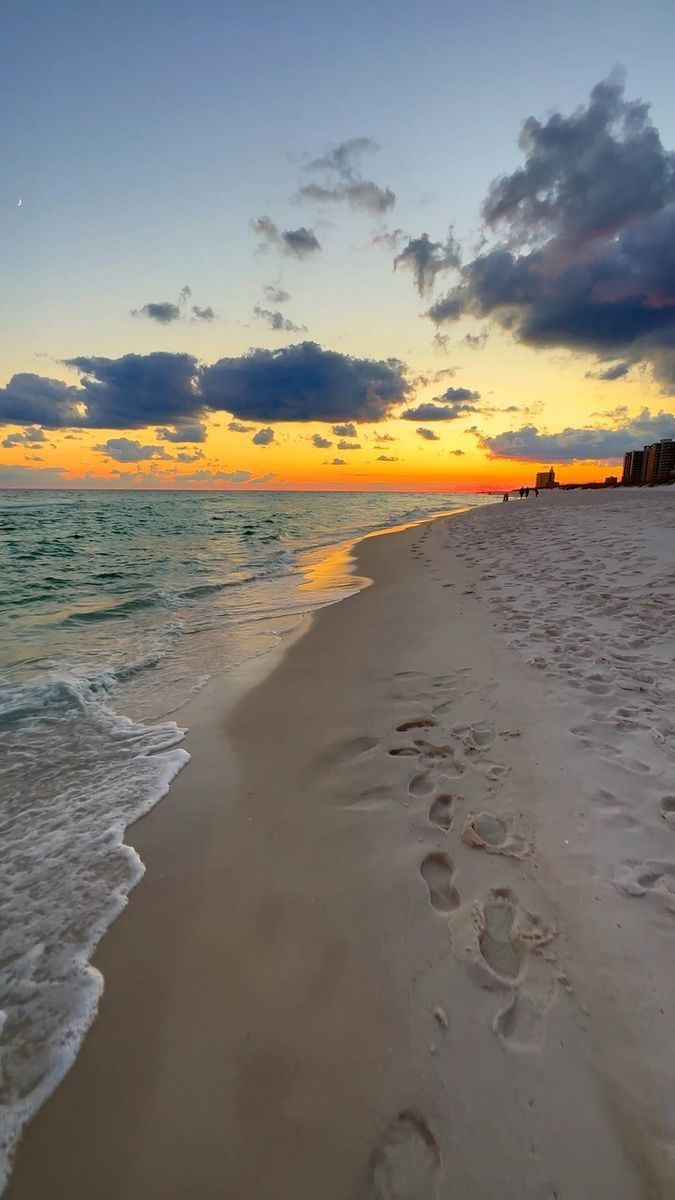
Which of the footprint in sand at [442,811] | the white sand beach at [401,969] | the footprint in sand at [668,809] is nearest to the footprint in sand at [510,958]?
the white sand beach at [401,969]

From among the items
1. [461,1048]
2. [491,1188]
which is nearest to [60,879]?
[461,1048]

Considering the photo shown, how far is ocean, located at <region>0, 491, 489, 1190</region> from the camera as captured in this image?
7.70ft

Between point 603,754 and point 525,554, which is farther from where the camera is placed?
point 525,554

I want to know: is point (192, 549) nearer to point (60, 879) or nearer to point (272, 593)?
point (272, 593)

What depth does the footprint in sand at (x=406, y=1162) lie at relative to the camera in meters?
1.55

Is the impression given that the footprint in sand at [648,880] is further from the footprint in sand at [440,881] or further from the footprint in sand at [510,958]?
the footprint in sand at [440,881]

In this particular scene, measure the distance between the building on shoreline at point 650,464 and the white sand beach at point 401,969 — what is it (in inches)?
2398

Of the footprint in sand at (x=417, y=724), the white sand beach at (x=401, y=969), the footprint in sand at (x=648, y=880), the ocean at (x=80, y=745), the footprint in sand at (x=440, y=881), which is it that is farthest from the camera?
the footprint in sand at (x=417, y=724)

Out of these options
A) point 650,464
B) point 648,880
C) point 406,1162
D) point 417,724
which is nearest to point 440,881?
point 648,880

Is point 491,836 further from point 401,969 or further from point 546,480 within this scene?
point 546,480

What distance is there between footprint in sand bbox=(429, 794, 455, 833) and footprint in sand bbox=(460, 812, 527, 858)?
4.7 inches

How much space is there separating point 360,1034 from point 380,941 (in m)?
0.43

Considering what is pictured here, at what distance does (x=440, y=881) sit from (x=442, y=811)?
22.1 inches

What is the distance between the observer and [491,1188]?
60.6 inches
